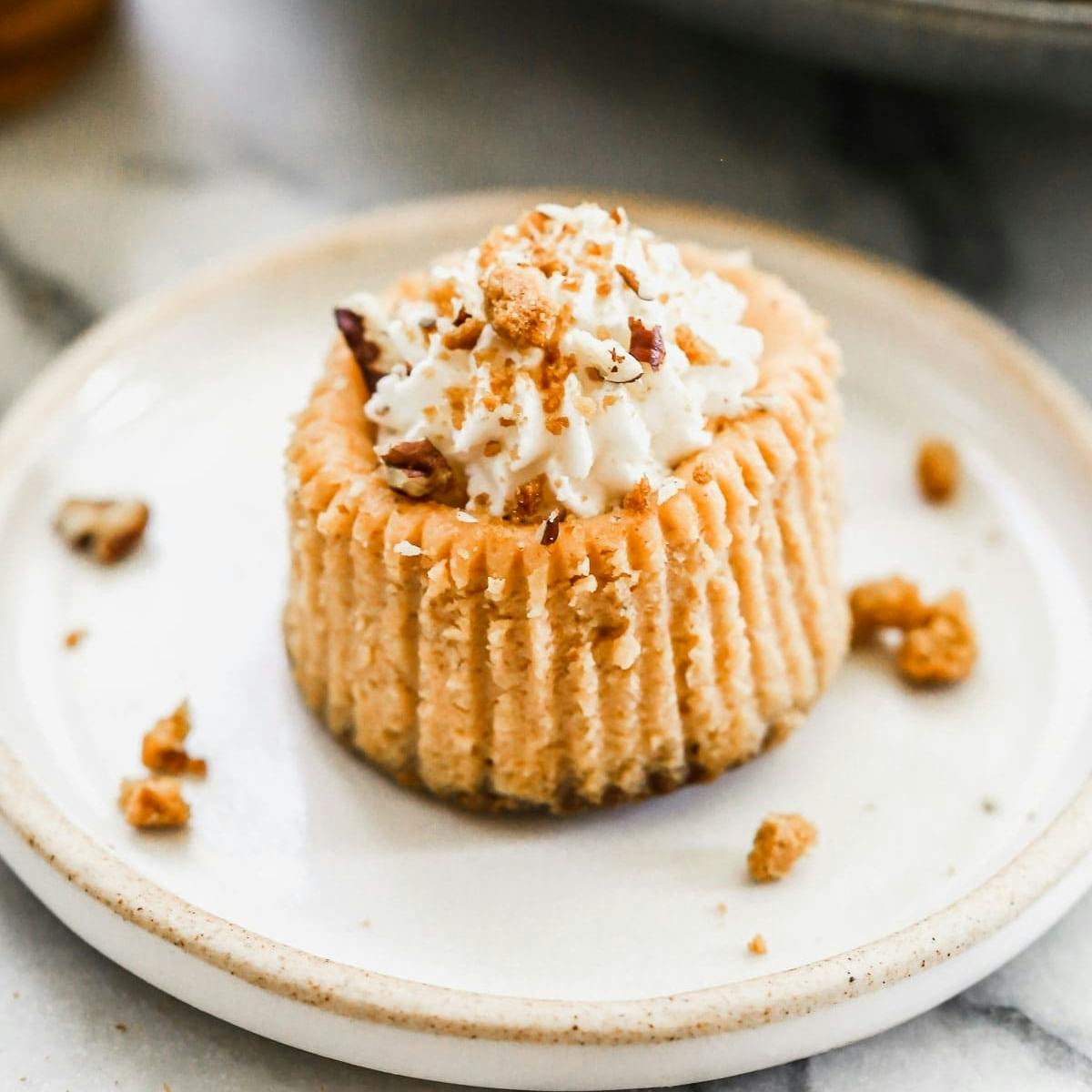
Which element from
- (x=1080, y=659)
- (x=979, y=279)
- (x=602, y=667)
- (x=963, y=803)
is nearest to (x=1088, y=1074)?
(x=963, y=803)

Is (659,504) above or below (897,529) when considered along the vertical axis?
above

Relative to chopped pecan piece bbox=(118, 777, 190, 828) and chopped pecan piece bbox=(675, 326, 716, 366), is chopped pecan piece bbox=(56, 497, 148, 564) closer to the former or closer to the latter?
chopped pecan piece bbox=(118, 777, 190, 828)

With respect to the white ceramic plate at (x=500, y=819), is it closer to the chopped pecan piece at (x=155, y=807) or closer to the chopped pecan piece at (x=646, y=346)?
the chopped pecan piece at (x=155, y=807)

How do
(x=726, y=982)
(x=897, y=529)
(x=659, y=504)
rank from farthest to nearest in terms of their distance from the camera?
(x=897, y=529) → (x=659, y=504) → (x=726, y=982)

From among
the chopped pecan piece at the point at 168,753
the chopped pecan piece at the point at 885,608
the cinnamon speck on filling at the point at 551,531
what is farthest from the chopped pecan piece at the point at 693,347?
the chopped pecan piece at the point at 168,753

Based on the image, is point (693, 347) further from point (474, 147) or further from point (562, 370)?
point (474, 147)

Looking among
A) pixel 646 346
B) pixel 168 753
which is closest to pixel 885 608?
pixel 646 346

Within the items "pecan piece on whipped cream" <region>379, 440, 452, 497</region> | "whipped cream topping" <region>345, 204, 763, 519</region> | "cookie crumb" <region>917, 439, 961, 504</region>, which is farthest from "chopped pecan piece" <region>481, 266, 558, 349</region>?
"cookie crumb" <region>917, 439, 961, 504</region>

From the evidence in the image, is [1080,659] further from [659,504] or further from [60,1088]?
[60,1088]
